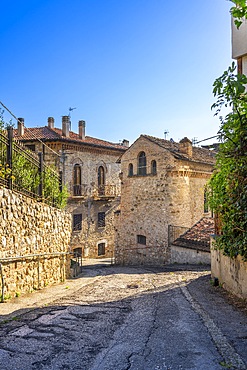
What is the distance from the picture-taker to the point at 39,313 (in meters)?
5.63

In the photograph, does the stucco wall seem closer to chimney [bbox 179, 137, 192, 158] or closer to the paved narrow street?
the paved narrow street

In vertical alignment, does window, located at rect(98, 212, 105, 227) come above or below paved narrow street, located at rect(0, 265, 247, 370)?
above

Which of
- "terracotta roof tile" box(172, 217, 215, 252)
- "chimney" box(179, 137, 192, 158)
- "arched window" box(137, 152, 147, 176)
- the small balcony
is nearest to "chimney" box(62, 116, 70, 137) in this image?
the small balcony

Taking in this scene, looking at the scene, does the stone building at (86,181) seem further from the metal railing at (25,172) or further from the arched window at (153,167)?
the metal railing at (25,172)

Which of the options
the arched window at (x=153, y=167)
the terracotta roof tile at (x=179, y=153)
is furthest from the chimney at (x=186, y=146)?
the arched window at (x=153, y=167)

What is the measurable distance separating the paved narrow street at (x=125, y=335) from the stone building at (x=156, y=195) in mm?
13510

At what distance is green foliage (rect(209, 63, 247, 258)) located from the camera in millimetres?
5840

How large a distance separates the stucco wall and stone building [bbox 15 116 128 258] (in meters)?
18.0

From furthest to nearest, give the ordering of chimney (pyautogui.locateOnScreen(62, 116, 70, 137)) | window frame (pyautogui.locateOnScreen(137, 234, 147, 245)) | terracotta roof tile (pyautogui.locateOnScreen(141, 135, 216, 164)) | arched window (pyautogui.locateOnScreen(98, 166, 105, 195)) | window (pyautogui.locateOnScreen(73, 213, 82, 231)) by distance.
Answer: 1. arched window (pyautogui.locateOnScreen(98, 166, 105, 195))
2. chimney (pyautogui.locateOnScreen(62, 116, 70, 137))
3. window (pyautogui.locateOnScreen(73, 213, 82, 231))
4. window frame (pyautogui.locateOnScreen(137, 234, 147, 245))
5. terracotta roof tile (pyautogui.locateOnScreen(141, 135, 216, 164))

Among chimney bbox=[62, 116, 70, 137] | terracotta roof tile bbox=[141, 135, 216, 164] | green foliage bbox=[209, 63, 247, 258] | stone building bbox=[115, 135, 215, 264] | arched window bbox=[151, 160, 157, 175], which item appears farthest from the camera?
chimney bbox=[62, 116, 70, 137]

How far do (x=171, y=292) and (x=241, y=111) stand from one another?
4576mm

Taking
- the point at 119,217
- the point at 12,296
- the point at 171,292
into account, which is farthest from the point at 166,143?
the point at 12,296

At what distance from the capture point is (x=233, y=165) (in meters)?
6.62

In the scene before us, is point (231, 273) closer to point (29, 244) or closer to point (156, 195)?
point (29, 244)
